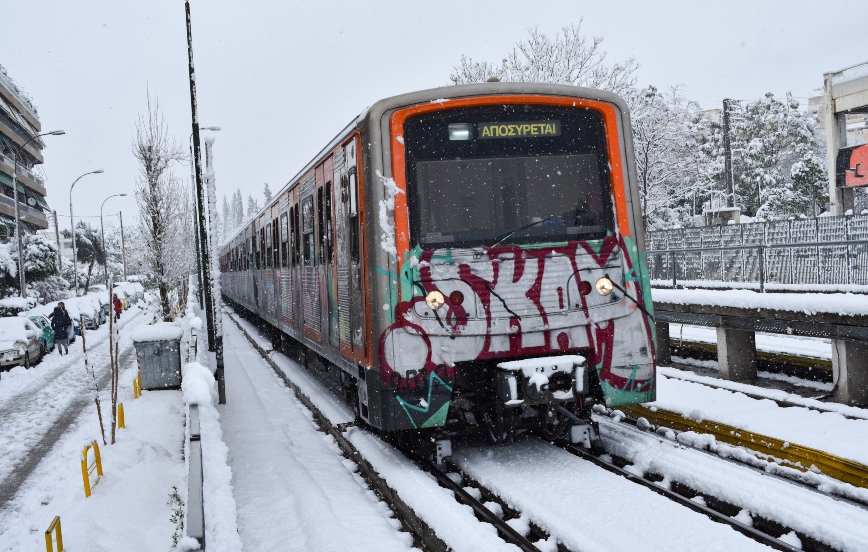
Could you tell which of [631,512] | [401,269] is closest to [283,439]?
[401,269]

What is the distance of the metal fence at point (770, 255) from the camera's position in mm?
10602

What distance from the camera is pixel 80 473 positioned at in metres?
9.24

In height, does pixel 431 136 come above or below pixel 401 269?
above

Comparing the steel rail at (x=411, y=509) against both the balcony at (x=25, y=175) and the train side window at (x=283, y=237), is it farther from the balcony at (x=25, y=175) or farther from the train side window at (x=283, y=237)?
the balcony at (x=25, y=175)

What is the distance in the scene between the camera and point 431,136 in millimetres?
6723

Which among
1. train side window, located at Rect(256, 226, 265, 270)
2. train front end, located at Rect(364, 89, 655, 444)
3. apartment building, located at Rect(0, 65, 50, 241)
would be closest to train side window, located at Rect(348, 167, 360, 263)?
train front end, located at Rect(364, 89, 655, 444)

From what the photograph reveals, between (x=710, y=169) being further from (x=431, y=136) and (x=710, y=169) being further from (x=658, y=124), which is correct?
(x=431, y=136)

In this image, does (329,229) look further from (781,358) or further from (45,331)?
(45,331)

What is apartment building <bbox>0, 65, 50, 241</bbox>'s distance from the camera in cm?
6242

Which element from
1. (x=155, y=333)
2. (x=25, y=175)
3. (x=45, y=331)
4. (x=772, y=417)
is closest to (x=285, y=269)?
(x=155, y=333)

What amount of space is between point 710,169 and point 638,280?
1807 inches

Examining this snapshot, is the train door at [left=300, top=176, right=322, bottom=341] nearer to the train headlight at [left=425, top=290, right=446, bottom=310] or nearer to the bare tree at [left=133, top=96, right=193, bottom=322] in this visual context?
the train headlight at [left=425, top=290, right=446, bottom=310]

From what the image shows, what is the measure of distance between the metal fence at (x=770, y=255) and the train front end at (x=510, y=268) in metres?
4.38

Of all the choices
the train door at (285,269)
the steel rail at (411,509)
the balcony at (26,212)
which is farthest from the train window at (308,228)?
the balcony at (26,212)
